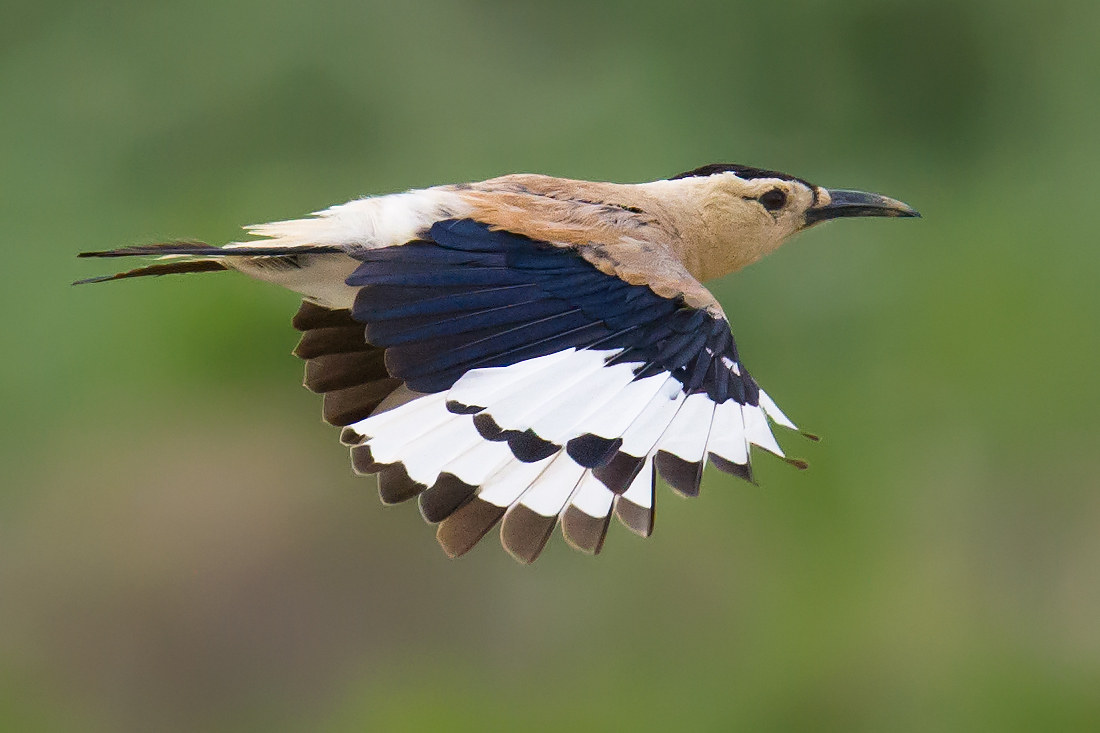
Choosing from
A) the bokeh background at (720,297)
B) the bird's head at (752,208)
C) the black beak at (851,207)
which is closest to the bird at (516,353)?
the bird's head at (752,208)

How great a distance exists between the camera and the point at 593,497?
142cm

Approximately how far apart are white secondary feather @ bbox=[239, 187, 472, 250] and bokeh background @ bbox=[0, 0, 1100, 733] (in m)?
1.18

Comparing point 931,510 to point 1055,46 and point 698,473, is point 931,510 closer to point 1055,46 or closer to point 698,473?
point 1055,46

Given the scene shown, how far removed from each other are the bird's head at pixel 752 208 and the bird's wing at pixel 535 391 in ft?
1.11

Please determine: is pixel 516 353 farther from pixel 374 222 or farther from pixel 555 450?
pixel 374 222

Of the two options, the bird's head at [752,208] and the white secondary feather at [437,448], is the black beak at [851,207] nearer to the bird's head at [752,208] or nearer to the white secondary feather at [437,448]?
the bird's head at [752,208]

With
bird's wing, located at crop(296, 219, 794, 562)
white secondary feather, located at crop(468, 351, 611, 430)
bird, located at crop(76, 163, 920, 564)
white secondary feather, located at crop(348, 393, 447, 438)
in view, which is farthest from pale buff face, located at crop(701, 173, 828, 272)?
white secondary feather, located at crop(348, 393, 447, 438)

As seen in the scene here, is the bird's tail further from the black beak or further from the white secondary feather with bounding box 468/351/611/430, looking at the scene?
the black beak

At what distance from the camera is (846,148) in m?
3.38

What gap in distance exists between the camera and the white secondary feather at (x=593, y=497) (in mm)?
1413

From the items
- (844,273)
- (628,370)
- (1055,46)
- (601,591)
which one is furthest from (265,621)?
(1055,46)

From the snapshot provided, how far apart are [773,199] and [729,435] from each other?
568 mm

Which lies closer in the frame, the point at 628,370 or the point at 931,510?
the point at 628,370

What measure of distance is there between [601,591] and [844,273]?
0.88m
